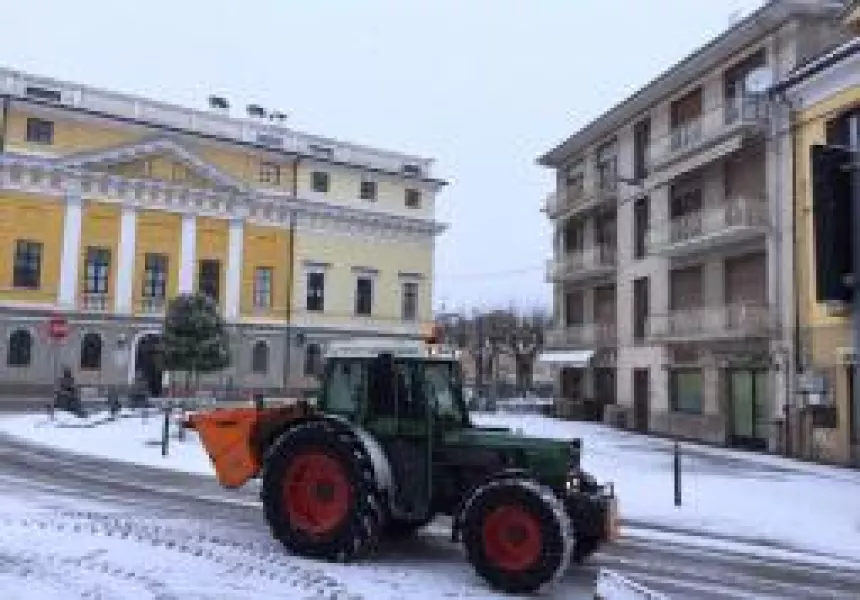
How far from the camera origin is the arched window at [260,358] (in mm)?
49688

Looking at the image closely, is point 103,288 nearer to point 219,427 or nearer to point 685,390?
point 685,390

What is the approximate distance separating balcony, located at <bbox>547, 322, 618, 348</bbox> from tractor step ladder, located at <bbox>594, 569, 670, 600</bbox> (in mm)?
30316

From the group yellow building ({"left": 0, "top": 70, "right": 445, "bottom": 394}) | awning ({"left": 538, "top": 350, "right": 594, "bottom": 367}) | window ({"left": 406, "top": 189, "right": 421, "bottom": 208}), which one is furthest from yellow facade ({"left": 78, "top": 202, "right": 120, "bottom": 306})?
awning ({"left": 538, "top": 350, "right": 594, "bottom": 367})

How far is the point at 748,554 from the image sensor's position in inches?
466

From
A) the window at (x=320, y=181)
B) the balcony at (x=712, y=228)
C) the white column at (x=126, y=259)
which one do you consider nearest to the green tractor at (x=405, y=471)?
the balcony at (x=712, y=228)

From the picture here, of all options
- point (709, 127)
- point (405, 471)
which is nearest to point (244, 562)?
point (405, 471)

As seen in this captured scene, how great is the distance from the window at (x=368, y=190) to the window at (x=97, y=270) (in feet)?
48.5

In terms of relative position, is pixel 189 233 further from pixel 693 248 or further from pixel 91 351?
pixel 693 248

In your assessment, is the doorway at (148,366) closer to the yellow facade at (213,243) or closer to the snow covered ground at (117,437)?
the yellow facade at (213,243)

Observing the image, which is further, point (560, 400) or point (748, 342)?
point (560, 400)

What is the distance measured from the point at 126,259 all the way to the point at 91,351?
485cm

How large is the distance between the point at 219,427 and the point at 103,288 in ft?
122

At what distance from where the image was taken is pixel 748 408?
1152 inches

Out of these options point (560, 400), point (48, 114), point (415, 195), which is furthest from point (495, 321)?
point (48, 114)
